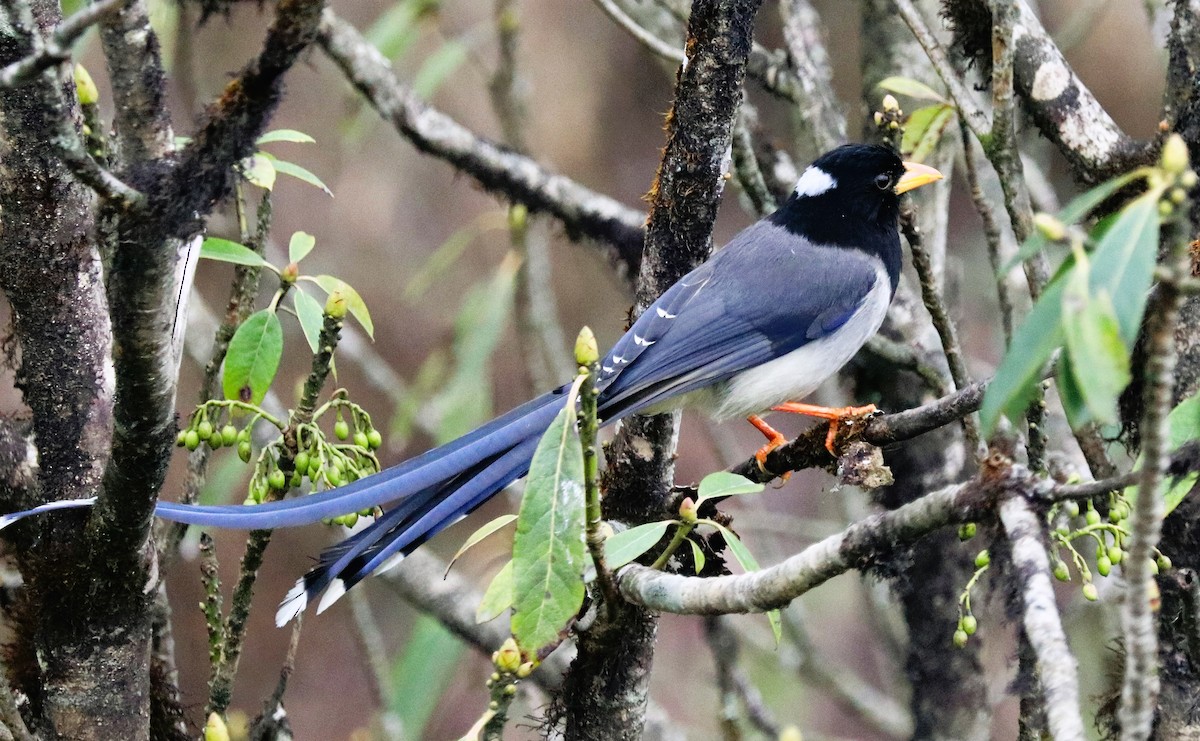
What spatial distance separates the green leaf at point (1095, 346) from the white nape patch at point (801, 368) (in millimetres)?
2317

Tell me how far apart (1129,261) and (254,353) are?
1667 mm

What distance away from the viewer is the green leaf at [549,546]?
63.4 inches

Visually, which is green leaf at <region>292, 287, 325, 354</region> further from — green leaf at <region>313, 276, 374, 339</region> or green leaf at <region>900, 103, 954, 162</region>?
green leaf at <region>900, 103, 954, 162</region>

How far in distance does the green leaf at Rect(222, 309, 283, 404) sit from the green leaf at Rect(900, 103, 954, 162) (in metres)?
1.85

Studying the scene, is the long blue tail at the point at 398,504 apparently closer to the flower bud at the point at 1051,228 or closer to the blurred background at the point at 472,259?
the flower bud at the point at 1051,228

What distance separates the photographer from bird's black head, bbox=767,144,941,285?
3674 millimetres

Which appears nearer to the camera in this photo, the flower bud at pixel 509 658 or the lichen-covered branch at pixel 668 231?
the flower bud at pixel 509 658

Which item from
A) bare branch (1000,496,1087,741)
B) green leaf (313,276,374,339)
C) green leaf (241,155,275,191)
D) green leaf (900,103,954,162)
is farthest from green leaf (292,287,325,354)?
green leaf (900,103,954,162)

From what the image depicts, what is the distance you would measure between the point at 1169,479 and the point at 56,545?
184 centimetres

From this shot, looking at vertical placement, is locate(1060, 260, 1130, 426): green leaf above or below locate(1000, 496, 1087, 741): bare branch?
above

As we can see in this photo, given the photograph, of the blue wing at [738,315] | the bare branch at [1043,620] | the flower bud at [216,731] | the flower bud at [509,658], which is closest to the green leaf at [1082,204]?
the bare branch at [1043,620]

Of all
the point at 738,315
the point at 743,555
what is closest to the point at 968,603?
the point at 743,555

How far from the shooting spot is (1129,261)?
1202 millimetres

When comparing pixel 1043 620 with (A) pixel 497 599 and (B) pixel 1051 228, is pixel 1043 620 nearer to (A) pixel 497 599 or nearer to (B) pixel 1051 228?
(B) pixel 1051 228
